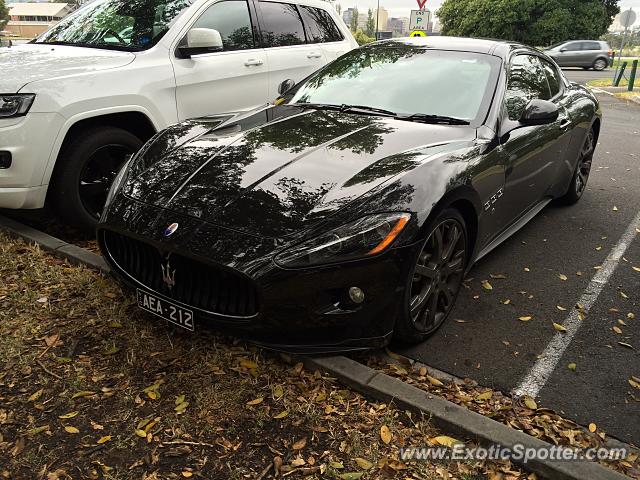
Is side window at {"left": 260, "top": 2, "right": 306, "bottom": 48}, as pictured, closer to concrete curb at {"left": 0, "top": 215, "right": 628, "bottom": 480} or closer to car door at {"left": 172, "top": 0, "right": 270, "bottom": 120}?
car door at {"left": 172, "top": 0, "right": 270, "bottom": 120}

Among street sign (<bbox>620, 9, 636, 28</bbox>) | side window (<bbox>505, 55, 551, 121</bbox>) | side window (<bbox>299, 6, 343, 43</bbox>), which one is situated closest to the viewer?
side window (<bbox>505, 55, 551, 121</bbox>)

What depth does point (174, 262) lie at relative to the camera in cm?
275

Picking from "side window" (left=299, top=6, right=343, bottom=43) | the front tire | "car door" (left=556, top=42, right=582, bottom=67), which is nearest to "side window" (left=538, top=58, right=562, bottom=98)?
the front tire

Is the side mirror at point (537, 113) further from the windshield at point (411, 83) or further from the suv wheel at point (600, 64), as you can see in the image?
the suv wheel at point (600, 64)

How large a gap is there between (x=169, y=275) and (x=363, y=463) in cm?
127

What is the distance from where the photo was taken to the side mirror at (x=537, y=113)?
3.67 metres

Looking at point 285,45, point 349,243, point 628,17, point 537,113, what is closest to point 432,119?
point 537,113

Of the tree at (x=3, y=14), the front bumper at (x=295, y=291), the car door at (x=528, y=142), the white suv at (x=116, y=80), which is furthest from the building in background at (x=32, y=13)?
the front bumper at (x=295, y=291)

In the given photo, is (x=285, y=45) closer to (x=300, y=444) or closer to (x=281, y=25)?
(x=281, y=25)

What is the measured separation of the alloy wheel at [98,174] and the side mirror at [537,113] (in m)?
2.90

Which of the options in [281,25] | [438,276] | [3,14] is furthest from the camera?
[3,14]

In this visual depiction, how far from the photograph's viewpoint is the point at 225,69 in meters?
5.14

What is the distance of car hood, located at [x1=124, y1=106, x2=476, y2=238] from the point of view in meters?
2.72

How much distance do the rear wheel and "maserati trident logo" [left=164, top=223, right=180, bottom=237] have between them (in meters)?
4.22
